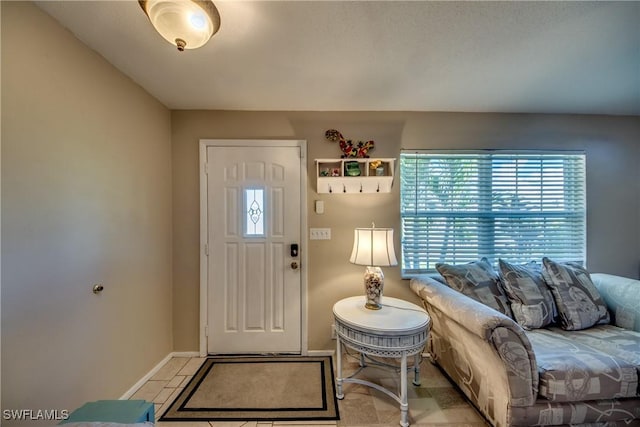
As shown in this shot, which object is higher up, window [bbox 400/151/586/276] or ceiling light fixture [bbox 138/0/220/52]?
ceiling light fixture [bbox 138/0/220/52]

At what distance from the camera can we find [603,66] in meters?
1.61

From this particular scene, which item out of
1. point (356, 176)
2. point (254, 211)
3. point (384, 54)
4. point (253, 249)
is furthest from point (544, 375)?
point (254, 211)

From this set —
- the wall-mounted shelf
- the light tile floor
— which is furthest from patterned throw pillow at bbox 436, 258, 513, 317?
the wall-mounted shelf

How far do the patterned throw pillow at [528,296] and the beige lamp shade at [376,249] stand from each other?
931 mm

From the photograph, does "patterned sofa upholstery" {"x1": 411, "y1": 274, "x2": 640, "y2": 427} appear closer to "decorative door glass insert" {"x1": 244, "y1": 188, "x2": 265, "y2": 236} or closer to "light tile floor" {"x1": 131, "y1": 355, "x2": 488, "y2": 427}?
"light tile floor" {"x1": 131, "y1": 355, "x2": 488, "y2": 427}

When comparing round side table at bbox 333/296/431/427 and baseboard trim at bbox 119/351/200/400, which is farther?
baseboard trim at bbox 119/351/200/400

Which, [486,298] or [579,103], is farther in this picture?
[579,103]

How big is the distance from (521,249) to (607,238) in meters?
0.83

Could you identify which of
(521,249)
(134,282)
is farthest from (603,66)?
(134,282)

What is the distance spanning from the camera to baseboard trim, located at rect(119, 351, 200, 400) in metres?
1.72

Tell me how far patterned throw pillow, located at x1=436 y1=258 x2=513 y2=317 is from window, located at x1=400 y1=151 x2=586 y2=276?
34 centimetres

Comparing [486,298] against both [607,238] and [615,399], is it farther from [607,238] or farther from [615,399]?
[607,238]

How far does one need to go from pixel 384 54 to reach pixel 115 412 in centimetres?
227

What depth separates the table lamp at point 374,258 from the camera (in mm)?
1757
